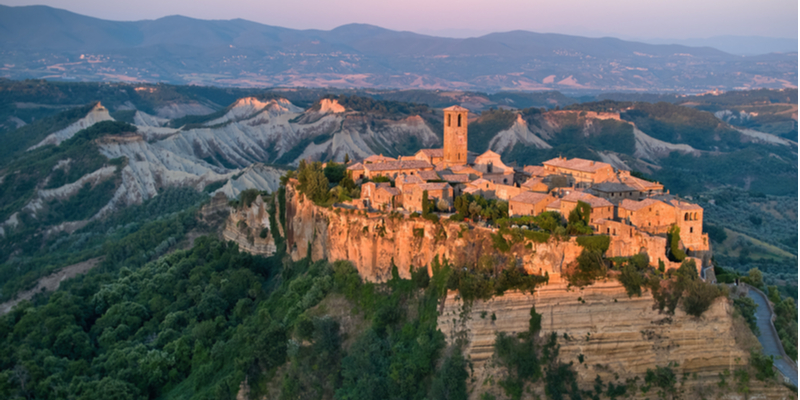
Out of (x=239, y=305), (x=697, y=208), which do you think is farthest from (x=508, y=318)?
(x=239, y=305)

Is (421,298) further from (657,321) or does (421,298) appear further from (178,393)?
(178,393)

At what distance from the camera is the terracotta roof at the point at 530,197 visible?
38.5 meters

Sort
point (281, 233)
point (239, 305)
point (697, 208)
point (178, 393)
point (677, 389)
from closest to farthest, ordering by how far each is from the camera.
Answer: point (677, 389) < point (697, 208) < point (178, 393) < point (239, 305) < point (281, 233)

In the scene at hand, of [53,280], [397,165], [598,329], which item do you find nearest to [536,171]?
[397,165]

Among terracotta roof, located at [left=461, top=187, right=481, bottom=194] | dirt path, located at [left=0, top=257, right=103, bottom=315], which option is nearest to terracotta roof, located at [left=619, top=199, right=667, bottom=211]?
terracotta roof, located at [left=461, top=187, right=481, bottom=194]

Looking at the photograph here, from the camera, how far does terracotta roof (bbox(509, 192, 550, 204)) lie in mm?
38500

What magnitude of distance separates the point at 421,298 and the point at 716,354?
46.8 ft

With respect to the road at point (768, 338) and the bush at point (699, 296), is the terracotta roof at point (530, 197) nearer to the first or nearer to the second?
the bush at point (699, 296)

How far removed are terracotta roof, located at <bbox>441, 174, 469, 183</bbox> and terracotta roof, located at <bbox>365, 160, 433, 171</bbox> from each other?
242 cm

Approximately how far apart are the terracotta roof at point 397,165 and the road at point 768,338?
71.6 ft

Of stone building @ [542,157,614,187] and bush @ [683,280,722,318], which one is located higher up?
stone building @ [542,157,614,187]

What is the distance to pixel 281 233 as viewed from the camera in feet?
176

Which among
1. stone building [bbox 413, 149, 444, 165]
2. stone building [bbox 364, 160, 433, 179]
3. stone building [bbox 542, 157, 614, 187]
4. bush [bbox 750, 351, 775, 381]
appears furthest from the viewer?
stone building [bbox 413, 149, 444, 165]

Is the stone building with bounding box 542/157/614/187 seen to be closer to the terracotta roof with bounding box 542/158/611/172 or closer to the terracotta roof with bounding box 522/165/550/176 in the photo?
the terracotta roof with bounding box 542/158/611/172
